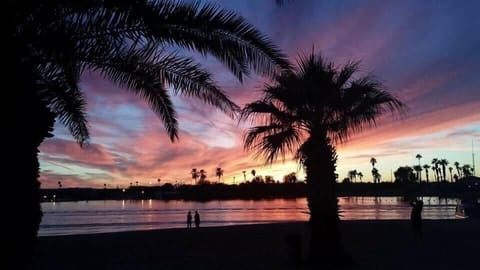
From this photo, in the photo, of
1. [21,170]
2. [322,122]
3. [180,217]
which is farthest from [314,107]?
[180,217]

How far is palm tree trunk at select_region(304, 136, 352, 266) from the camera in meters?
14.0

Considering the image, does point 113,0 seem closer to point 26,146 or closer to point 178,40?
point 178,40

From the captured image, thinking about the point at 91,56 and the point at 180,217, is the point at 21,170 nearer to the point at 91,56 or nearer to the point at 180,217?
the point at 91,56

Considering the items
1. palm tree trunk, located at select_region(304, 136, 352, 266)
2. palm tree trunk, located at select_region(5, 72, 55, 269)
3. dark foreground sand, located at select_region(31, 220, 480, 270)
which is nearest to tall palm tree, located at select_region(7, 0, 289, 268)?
palm tree trunk, located at select_region(5, 72, 55, 269)

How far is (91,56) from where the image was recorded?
8086 millimetres

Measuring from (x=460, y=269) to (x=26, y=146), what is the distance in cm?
1132

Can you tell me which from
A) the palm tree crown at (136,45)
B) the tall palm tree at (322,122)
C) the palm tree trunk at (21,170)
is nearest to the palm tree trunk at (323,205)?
the tall palm tree at (322,122)

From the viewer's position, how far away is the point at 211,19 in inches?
299

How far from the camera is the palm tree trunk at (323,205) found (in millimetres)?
14016

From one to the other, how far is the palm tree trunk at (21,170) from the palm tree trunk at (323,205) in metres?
8.54

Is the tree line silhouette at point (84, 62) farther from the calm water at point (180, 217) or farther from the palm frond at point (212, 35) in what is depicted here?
the calm water at point (180, 217)

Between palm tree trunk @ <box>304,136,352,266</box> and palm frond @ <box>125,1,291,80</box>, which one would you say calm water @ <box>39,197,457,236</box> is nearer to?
palm tree trunk @ <box>304,136,352,266</box>

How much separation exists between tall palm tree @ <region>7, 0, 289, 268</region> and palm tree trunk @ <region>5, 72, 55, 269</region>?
0.04ft

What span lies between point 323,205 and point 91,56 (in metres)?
8.01
